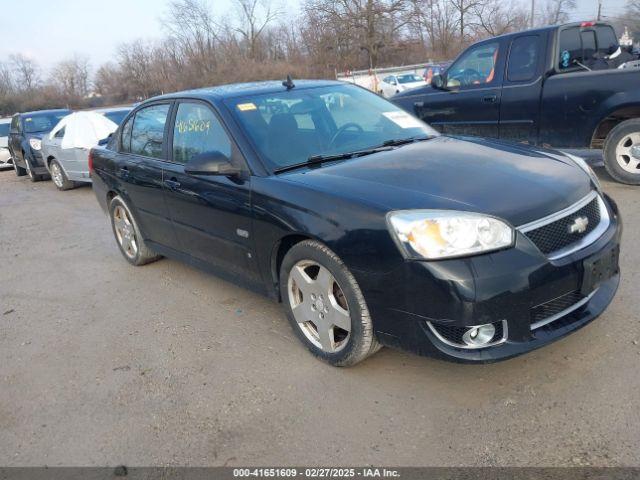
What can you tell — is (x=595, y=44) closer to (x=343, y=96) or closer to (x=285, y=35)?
(x=343, y=96)

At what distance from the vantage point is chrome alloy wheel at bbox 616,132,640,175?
20.4ft

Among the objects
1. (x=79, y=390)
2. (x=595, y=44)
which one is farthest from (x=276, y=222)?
(x=595, y=44)

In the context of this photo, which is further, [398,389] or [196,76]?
[196,76]

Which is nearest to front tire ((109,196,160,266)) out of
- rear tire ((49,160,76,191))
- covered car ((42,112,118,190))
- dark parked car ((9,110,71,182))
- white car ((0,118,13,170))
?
covered car ((42,112,118,190))

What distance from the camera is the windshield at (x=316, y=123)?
350cm

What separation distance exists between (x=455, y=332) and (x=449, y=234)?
0.47 m

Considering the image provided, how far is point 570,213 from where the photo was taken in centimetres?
278

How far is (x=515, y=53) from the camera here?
6.77m

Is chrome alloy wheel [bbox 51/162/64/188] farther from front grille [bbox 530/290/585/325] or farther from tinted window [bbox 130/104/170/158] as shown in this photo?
front grille [bbox 530/290/585/325]

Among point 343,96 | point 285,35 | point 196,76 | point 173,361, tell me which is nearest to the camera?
point 173,361

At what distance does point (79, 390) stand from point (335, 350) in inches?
62.4

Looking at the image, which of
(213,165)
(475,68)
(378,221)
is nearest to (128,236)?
(213,165)

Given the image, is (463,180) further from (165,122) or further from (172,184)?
(165,122)

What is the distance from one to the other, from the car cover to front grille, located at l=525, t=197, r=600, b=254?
8967 mm
